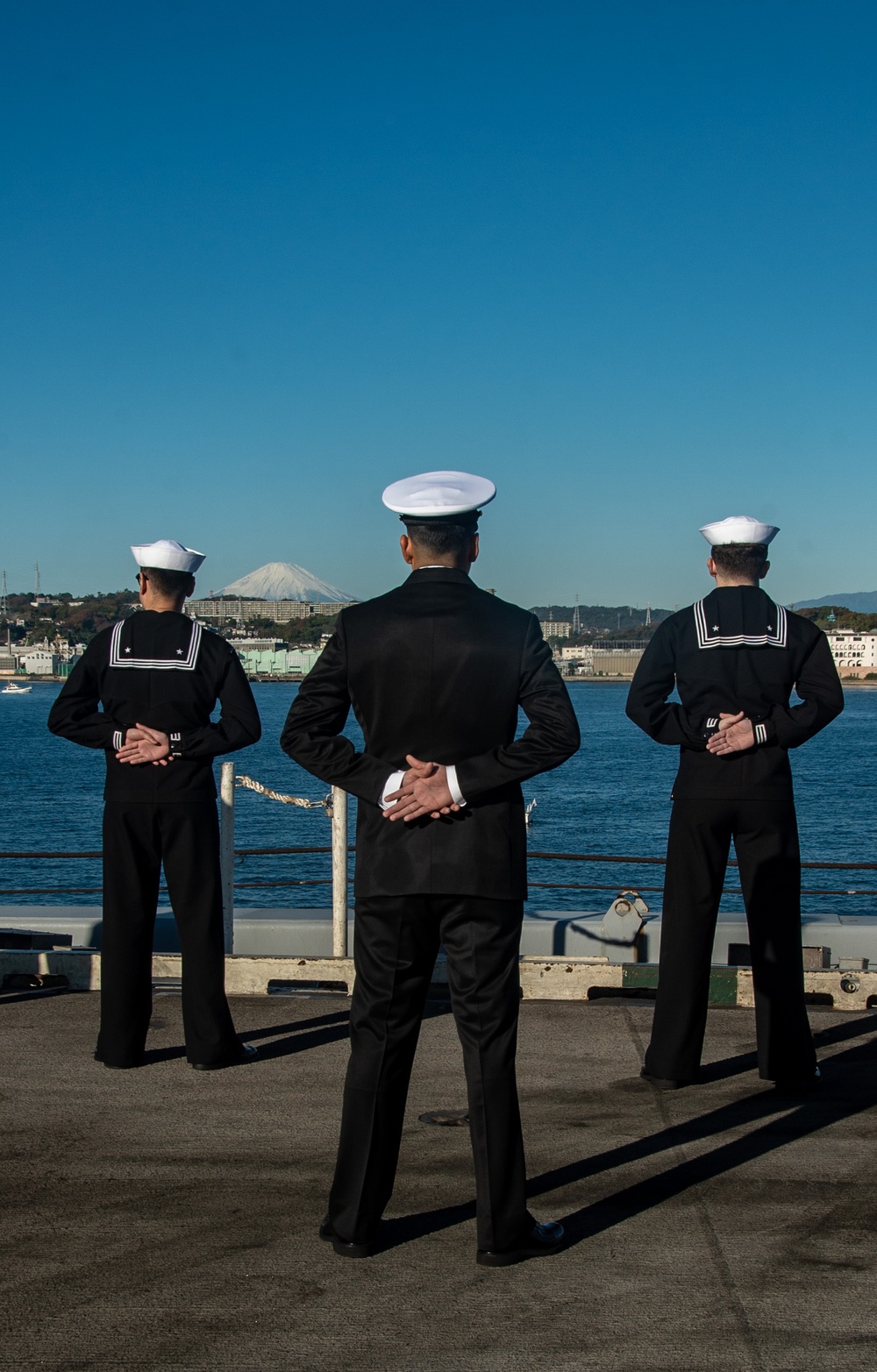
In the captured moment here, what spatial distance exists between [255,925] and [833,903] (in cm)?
2527

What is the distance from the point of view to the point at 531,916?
8.81 meters

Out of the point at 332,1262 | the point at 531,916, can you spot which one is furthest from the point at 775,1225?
the point at 531,916

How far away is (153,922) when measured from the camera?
18.3 feet

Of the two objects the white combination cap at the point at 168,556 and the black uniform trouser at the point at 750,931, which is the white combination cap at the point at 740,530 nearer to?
the black uniform trouser at the point at 750,931

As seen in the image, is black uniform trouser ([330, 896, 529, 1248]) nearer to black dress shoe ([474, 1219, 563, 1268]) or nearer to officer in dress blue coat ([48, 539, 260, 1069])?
black dress shoe ([474, 1219, 563, 1268])

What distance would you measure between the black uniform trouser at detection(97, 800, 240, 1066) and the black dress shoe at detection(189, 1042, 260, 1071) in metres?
0.02

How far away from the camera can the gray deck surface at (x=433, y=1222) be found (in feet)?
10.2

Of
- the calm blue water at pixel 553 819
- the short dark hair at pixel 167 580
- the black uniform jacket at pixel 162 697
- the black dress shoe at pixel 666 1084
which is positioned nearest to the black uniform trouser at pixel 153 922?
the black uniform jacket at pixel 162 697

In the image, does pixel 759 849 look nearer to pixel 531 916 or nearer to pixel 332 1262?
pixel 332 1262

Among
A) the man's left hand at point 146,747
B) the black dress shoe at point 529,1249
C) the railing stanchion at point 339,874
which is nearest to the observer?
the black dress shoe at point 529,1249

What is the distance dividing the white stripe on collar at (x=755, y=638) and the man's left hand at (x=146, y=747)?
2198 mm

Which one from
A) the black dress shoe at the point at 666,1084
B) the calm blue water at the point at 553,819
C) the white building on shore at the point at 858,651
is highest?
the white building on shore at the point at 858,651

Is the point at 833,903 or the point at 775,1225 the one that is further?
the point at 833,903

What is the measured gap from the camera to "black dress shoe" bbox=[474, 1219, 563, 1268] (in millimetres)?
3529
